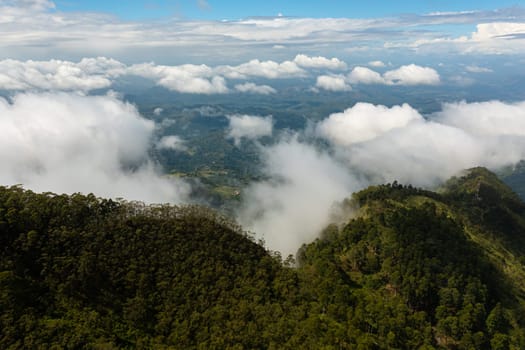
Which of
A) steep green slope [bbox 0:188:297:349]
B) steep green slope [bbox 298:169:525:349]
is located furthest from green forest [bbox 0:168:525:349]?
steep green slope [bbox 298:169:525:349]

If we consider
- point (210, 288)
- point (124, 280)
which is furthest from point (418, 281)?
point (124, 280)

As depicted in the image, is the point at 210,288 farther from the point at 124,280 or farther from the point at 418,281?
the point at 418,281

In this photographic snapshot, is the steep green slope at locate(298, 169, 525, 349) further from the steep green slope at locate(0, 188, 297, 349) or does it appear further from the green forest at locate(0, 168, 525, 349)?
the steep green slope at locate(0, 188, 297, 349)

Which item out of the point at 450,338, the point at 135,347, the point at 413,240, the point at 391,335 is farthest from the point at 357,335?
the point at 413,240

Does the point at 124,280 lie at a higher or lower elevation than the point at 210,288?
higher

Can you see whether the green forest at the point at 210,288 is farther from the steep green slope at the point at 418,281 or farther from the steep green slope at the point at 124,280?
the steep green slope at the point at 418,281

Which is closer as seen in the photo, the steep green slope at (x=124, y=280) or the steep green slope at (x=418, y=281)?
the steep green slope at (x=124, y=280)

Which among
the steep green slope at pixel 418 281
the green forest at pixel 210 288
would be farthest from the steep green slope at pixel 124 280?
the steep green slope at pixel 418 281

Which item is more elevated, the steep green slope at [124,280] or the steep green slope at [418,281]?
the steep green slope at [124,280]
